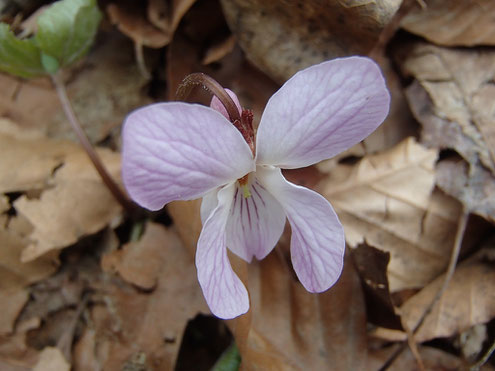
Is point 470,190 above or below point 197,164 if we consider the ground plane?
below

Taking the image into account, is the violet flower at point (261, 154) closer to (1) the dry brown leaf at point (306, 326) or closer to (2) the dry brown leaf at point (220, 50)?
(1) the dry brown leaf at point (306, 326)

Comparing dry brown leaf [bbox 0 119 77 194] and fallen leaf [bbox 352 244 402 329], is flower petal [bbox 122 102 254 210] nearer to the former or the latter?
fallen leaf [bbox 352 244 402 329]

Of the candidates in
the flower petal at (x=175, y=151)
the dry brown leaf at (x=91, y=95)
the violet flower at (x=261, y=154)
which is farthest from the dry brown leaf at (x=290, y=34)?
the flower petal at (x=175, y=151)

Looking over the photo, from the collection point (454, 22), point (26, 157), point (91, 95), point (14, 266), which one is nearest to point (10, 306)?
point (14, 266)

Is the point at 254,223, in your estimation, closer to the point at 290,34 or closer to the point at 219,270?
the point at 219,270

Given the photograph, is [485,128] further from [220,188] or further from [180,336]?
[180,336]

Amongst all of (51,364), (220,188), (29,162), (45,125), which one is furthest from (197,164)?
(45,125)
